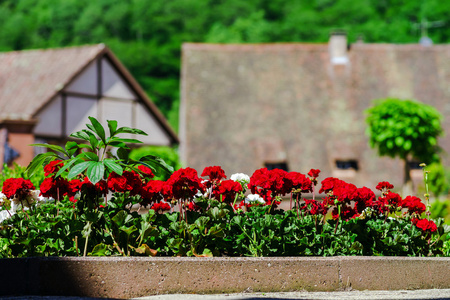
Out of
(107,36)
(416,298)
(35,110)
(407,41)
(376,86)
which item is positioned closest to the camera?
(416,298)

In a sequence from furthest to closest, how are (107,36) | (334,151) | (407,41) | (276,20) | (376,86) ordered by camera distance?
(107,36) < (276,20) < (407,41) < (376,86) < (334,151)

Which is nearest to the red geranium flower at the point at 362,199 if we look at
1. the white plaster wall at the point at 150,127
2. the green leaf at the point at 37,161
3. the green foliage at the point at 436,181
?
the green leaf at the point at 37,161

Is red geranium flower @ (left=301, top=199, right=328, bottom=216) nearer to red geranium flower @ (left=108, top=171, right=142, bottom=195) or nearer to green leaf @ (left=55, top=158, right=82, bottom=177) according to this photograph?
red geranium flower @ (left=108, top=171, right=142, bottom=195)

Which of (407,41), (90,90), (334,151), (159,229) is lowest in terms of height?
(159,229)

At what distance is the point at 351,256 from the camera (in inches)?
224

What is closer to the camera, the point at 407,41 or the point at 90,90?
the point at 90,90

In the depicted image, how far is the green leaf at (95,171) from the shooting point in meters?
5.24

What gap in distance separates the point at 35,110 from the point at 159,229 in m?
15.8

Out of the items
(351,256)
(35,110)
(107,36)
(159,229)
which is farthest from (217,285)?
(107,36)

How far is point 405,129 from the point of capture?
1864 cm

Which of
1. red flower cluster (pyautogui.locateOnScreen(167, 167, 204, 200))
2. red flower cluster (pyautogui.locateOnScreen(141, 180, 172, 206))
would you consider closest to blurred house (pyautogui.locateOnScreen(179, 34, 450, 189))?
red flower cluster (pyautogui.locateOnScreen(141, 180, 172, 206))

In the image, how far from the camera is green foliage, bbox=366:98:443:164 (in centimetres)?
1880

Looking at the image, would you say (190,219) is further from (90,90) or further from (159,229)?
(90,90)

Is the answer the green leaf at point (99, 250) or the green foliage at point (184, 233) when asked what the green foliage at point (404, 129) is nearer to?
the green foliage at point (184, 233)
